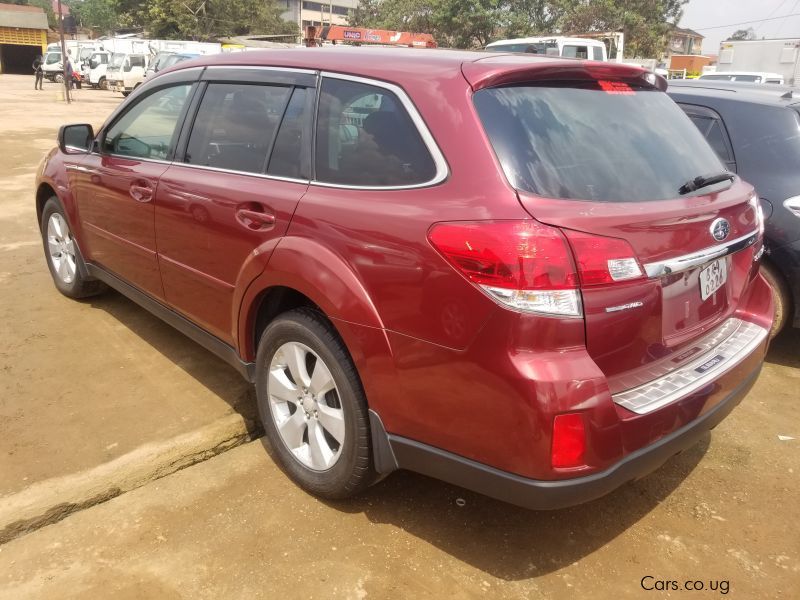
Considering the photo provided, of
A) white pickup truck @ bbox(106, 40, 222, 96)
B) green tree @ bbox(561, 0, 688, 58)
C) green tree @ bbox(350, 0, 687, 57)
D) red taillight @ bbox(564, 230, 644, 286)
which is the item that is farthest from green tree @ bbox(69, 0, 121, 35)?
red taillight @ bbox(564, 230, 644, 286)

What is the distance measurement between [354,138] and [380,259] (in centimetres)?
57

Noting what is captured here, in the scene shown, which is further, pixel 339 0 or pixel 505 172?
pixel 339 0

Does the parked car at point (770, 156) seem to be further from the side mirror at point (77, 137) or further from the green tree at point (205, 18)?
the green tree at point (205, 18)

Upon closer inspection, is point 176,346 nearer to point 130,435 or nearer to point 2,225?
point 130,435

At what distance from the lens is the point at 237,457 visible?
10.1 feet

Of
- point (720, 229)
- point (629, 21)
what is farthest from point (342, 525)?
point (629, 21)

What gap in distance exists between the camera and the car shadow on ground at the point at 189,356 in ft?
11.4

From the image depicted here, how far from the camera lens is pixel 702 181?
2.54 m

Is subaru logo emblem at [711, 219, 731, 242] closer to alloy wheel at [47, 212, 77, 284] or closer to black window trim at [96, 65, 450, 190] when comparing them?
black window trim at [96, 65, 450, 190]

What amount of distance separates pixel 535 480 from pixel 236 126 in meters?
2.08

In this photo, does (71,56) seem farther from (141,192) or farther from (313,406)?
(313,406)

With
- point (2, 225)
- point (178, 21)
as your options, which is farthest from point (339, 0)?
point (2, 225)

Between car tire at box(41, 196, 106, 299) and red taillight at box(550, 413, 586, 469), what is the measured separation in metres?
3.65

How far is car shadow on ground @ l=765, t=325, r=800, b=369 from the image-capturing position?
4.34 metres
